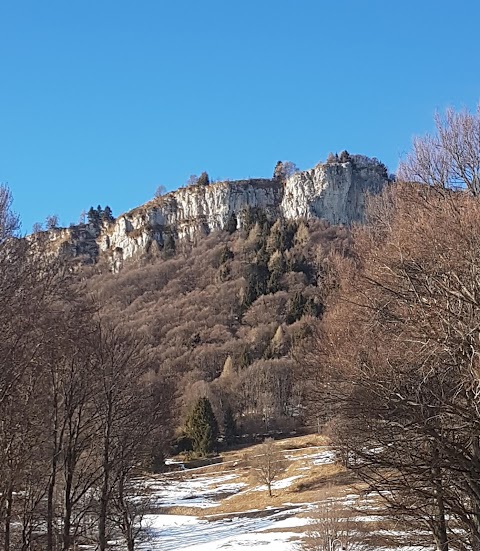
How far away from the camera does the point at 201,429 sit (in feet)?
230

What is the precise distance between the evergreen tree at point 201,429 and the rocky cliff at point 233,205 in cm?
8761

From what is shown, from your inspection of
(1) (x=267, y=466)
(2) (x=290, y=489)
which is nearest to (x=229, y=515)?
(1) (x=267, y=466)

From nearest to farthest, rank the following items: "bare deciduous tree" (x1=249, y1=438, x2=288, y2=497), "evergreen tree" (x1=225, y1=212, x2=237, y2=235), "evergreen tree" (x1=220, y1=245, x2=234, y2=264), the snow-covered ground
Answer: the snow-covered ground
"bare deciduous tree" (x1=249, y1=438, x2=288, y2=497)
"evergreen tree" (x1=220, y1=245, x2=234, y2=264)
"evergreen tree" (x1=225, y1=212, x2=237, y2=235)

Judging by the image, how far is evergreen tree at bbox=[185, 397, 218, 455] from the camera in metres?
69.5

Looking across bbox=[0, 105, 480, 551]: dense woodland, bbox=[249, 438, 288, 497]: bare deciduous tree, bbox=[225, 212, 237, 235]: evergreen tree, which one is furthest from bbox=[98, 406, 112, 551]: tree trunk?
bbox=[225, 212, 237, 235]: evergreen tree

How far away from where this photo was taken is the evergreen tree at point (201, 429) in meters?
69.5

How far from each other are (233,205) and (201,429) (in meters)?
112

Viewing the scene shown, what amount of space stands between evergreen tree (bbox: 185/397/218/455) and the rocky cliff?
87606mm

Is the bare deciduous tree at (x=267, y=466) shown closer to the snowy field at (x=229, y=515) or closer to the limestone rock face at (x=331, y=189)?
the snowy field at (x=229, y=515)

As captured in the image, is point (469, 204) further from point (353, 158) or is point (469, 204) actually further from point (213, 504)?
point (353, 158)

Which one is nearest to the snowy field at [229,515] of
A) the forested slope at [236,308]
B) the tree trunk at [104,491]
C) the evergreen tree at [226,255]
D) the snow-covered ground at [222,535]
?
the snow-covered ground at [222,535]

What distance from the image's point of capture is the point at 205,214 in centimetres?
17700

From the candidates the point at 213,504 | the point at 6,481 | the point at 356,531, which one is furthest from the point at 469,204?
the point at 213,504

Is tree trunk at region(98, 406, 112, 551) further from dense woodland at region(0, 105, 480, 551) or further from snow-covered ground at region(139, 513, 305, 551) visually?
snow-covered ground at region(139, 513, 305, 551)
